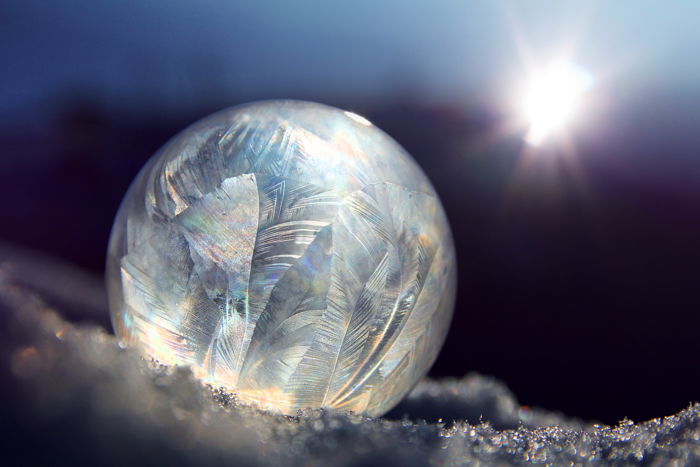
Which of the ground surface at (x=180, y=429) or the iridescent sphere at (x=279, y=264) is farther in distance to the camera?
the iridescent sphere at (x=279, y=264)

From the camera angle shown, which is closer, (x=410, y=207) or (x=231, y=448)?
(x=231, y=448)

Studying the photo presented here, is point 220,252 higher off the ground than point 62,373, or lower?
higher

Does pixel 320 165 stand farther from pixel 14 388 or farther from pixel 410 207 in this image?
pixel 14 388

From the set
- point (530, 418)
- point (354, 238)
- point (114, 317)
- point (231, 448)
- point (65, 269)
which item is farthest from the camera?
point (65, 269)

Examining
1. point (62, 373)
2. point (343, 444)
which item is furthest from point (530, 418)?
point (62, 373)
